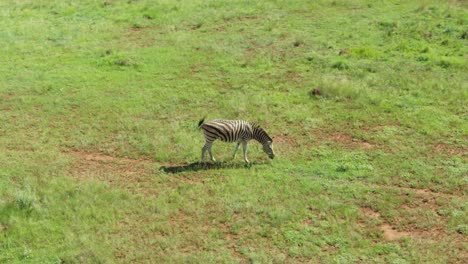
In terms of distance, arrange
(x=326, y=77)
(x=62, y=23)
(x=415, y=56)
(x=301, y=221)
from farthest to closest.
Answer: (x=62, y=23)
(x=415, y=56)
(x=326, y=77)
(x=301, y=221)

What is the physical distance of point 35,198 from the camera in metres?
15.4

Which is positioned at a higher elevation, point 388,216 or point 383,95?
point 383,95

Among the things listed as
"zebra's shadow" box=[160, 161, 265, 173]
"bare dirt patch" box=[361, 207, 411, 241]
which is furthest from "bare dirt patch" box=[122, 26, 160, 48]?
"bare dirt patch" box=[361, 207, 411, 241]

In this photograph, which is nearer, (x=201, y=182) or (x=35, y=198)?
(x=35, y=198)

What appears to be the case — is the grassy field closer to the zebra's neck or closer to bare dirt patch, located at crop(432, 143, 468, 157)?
bare dirt patch, located at crop(432, 143, 468, 157)

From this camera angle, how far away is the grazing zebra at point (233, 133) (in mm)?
16969

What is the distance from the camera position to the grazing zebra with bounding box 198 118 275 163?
55.7 feet

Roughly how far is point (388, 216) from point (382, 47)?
14911 mm

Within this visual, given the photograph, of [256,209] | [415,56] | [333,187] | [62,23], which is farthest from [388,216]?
[62,23]

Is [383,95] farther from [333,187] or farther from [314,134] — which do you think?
[333,187]

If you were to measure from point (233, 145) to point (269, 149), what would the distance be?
1.88 meters

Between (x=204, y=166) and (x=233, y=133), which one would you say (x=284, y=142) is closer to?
(x=233, y=133)

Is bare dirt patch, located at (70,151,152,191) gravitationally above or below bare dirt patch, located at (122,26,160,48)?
below

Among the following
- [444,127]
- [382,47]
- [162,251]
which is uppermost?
[382,47]
